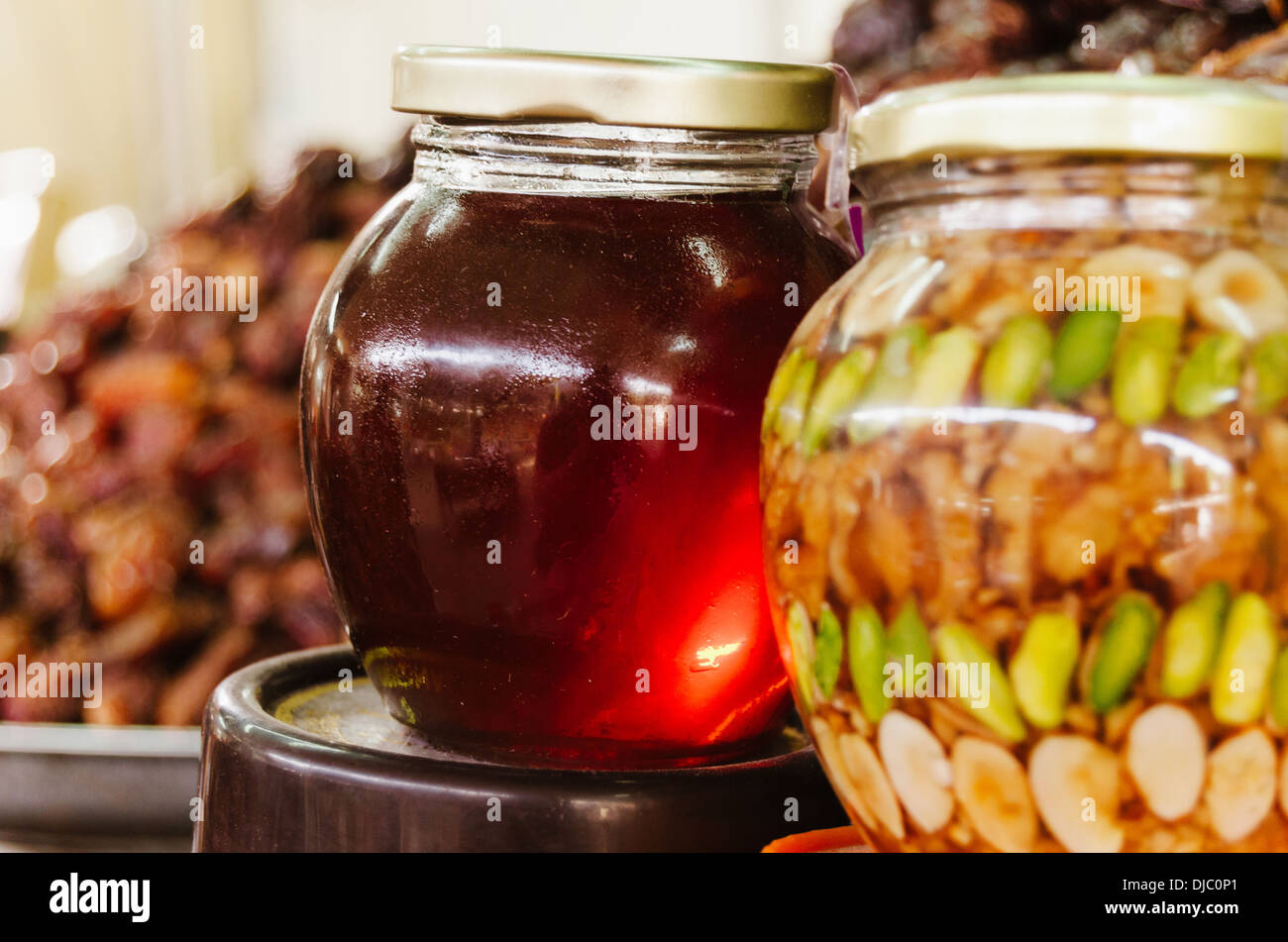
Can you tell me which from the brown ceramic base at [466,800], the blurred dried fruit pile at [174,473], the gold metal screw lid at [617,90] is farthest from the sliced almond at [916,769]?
the blurred dried fruit pile at [174,473]

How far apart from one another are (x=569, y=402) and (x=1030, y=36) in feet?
3.25

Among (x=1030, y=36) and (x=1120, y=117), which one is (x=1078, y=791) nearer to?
(x=1120, y=117)

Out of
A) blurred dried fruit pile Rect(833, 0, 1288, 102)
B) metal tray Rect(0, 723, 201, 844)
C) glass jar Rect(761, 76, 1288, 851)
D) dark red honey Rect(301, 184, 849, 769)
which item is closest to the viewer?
glass jar Rect(761, 76, 1288, 851)

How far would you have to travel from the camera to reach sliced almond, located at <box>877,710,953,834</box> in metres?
0.36

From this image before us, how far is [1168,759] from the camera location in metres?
0.33

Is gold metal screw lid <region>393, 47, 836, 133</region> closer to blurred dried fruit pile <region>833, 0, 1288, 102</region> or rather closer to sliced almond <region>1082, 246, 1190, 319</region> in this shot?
sliced almond <region>1082, 246, 1190, 319</region>

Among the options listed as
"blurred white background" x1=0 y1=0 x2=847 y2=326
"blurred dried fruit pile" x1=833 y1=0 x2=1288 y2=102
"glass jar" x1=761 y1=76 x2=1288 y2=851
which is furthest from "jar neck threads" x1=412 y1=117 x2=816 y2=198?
"blurred white background" x1=0 y1=0 x2=847 y2=326

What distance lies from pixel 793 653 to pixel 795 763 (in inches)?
4.3

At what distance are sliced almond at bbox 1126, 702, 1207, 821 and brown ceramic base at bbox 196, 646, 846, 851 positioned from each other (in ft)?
0.55

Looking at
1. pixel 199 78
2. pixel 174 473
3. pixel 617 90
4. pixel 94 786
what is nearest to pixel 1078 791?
pixel 617 90

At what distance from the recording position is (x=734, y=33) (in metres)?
3.16
